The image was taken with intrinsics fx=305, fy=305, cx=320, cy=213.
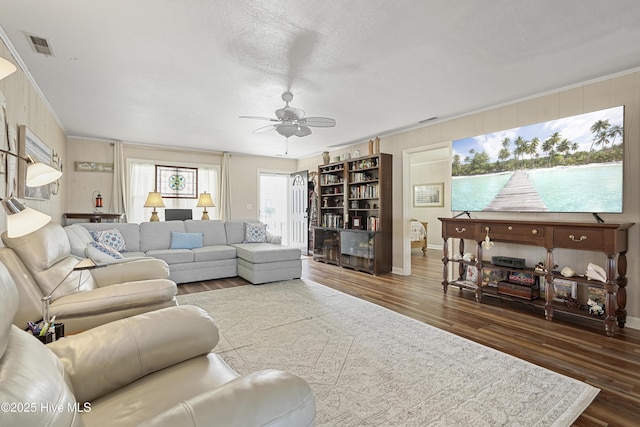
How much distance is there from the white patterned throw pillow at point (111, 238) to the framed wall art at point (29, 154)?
2.47ft

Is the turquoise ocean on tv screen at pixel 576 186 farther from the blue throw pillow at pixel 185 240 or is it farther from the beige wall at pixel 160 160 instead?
the beige wall at pixel 160 160

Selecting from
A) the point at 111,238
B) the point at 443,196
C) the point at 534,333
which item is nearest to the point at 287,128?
the point at 111,238

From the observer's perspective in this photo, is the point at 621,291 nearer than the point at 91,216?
Yes

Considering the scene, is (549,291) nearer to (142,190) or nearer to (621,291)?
(621,291)

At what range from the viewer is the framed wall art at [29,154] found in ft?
9.57

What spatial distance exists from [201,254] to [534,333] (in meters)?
4.38

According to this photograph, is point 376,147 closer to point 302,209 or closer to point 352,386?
point 302,209

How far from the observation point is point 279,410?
81 centimetres

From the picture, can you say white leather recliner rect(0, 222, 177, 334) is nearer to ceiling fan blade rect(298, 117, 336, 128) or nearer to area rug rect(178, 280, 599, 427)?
area rug rect(178, 280, 599, 427)

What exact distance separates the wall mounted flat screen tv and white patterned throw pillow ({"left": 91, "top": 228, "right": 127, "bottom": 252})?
4977 millimetres

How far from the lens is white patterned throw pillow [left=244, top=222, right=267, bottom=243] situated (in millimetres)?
5707

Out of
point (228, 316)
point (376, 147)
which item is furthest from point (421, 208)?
point (228, 316)

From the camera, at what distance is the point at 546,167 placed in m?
3.54

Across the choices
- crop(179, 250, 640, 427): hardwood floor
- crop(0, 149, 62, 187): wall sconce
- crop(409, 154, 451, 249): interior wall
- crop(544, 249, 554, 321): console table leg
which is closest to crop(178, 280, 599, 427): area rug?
crop(179, 250, 640, 427): hardwood floor
